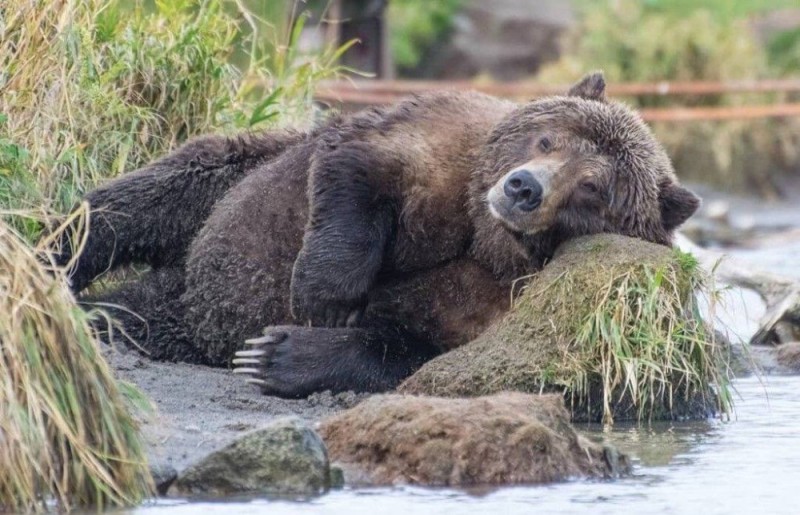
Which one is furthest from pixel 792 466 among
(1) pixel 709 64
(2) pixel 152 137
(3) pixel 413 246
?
(1) pixel 709 64

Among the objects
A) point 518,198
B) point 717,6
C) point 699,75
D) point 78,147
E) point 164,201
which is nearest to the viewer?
point 518,198

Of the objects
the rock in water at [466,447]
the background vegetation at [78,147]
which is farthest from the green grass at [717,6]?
the rock in water at [466,447]

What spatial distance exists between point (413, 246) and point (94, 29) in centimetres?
202

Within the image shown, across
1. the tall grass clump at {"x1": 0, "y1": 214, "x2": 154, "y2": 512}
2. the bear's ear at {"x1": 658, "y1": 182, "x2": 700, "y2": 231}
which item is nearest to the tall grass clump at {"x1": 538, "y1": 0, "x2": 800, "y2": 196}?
the bear's ear at {"x1": 658, "y1": 182, "x2": 700, "y2": 231}

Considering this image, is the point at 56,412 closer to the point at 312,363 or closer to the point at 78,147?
the point at 312,363

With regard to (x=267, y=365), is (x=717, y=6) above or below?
above

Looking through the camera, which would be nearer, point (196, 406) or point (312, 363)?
point (196, 406)

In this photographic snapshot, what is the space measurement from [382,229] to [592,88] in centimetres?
115

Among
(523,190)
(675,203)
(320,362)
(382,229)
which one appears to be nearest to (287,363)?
(320,362)

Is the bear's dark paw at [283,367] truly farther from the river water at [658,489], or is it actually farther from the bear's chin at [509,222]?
the river water at [658,489]

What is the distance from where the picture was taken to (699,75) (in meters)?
20.2

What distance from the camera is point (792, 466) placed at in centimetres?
521

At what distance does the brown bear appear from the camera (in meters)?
6.16

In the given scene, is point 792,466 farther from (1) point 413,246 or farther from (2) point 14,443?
(2) point 14,443
